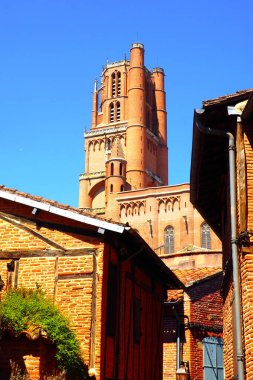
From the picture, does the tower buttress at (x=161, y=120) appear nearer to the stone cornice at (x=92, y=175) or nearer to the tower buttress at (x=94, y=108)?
the tower buttress at (x=94, y=108)

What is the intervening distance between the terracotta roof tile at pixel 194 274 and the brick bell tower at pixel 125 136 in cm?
4698

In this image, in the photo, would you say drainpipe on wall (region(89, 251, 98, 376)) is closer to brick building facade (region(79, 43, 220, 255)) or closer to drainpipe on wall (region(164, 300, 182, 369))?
drainpipe on wall (region(164, 300, 182, 369))

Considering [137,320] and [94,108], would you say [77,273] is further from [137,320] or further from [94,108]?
[94,108]

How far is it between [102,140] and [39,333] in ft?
260

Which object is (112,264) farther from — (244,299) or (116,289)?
(244,299)

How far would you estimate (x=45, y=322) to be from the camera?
11.3 metres

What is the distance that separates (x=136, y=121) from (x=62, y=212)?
73719 mm

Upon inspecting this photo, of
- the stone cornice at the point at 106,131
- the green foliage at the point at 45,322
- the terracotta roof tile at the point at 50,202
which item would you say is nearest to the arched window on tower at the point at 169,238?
the stone cornice at the point at 106,131

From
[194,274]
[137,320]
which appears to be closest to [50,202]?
[137,320]

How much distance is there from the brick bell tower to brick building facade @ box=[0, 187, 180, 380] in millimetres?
57176

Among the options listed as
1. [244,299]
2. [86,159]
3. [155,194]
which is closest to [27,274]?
[244,299]

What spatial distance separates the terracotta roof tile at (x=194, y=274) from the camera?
21.6 metres

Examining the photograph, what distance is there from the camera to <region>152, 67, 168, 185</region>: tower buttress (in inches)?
3553

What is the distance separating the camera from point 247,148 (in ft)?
29.7
